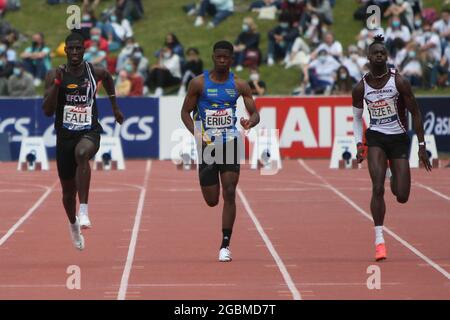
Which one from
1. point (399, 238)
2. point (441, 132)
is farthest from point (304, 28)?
point (399, 238)

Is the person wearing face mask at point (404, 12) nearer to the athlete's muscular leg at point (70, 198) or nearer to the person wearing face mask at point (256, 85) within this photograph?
the person wearing face mask at point (256, 85)

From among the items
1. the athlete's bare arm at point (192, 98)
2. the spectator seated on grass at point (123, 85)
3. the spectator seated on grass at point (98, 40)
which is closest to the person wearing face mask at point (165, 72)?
the spectator seated on grass at point (123, 85)

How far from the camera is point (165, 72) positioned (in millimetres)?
31984

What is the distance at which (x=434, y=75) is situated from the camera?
3033 centimetres

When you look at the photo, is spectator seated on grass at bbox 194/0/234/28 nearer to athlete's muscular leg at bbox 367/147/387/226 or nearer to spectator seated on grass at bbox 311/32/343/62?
spectator seated on grass at bbox 311/32/343/62

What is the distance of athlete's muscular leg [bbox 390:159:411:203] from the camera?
13.2 metres

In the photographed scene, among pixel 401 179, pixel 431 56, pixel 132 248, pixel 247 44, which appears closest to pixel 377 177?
pixel 401 179

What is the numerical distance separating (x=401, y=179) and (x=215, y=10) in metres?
24.1

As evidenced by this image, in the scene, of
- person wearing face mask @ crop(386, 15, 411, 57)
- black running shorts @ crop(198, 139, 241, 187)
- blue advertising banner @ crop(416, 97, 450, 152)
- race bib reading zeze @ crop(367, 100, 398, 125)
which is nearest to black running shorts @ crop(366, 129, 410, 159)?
race bib reading zeze @ crop(367, 100, 398, 125)

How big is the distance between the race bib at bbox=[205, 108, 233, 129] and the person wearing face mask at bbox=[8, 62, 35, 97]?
1686cm

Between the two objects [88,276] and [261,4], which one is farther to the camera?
[261,4]

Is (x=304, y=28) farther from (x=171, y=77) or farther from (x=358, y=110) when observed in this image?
(x=358, y=110)

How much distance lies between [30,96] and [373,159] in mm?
16530

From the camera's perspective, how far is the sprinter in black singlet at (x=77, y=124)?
43.5 feet
